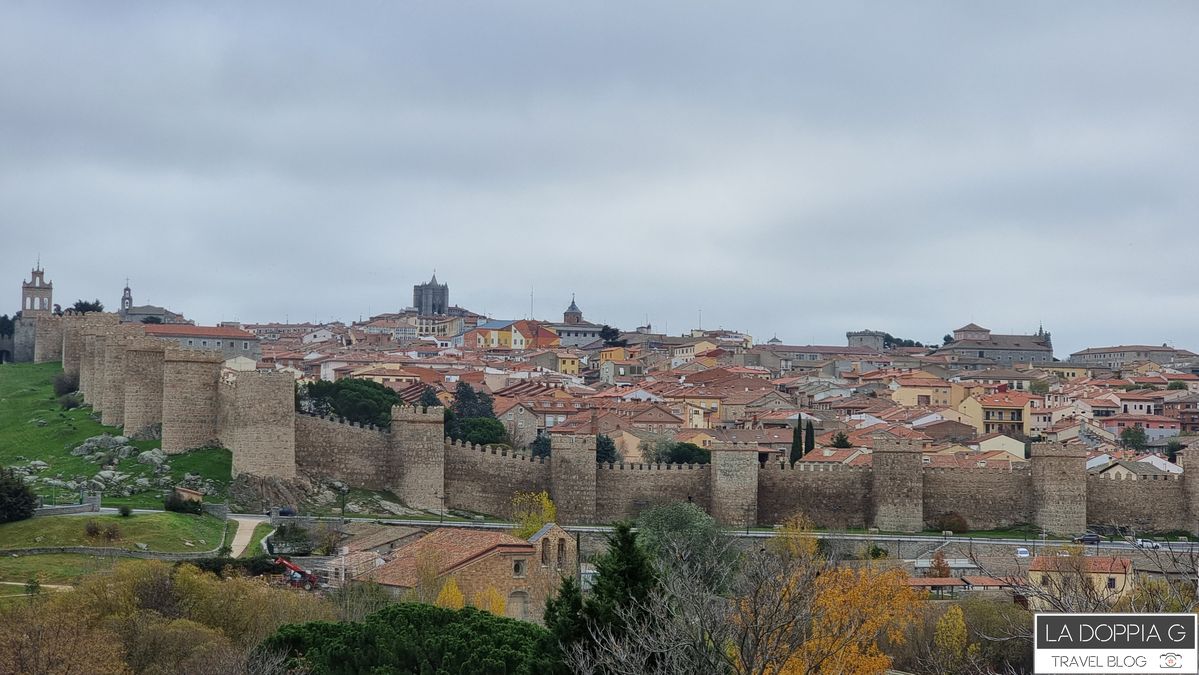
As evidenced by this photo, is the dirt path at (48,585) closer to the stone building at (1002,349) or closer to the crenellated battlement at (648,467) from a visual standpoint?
the crenellated battlement at (648,467)

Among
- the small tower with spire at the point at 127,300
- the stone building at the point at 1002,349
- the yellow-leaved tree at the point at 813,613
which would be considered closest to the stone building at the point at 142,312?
the small tower with spire at the point at 127,300

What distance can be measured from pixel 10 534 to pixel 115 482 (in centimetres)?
563

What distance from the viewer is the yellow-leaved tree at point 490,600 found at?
32.8 meters

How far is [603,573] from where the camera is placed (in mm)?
22234

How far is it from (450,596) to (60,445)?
17.8m

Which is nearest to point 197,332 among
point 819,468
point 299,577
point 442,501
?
point 442,501

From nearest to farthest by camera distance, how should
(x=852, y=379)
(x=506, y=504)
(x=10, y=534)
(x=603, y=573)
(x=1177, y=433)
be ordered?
(x=603, y=573), (x=10, y=534), (x=506, y=504), (x=1177, y=433), (x=852, y=379)

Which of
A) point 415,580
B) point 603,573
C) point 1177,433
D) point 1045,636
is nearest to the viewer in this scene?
point 1045,636

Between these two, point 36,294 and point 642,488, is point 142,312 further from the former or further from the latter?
point 642,488

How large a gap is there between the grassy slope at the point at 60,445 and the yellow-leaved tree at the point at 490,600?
1017cm

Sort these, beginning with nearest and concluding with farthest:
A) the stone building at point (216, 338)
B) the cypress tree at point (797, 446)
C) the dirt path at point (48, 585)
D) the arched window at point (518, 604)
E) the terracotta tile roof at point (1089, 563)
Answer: the dirt path at point (48, 585) → the arched window at point (518, 604) → the terracotta tile roof at point (1089, 563) → the cypress tree at point (797, 446) → the stone building at point (216, 338)

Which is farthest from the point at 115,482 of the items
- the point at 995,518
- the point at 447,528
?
the point at 995,518

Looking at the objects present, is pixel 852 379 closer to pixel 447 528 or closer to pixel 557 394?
pixel 557 394

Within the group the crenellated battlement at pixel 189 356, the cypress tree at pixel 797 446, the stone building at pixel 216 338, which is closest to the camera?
the crenellated battlement at pixel 189 356
